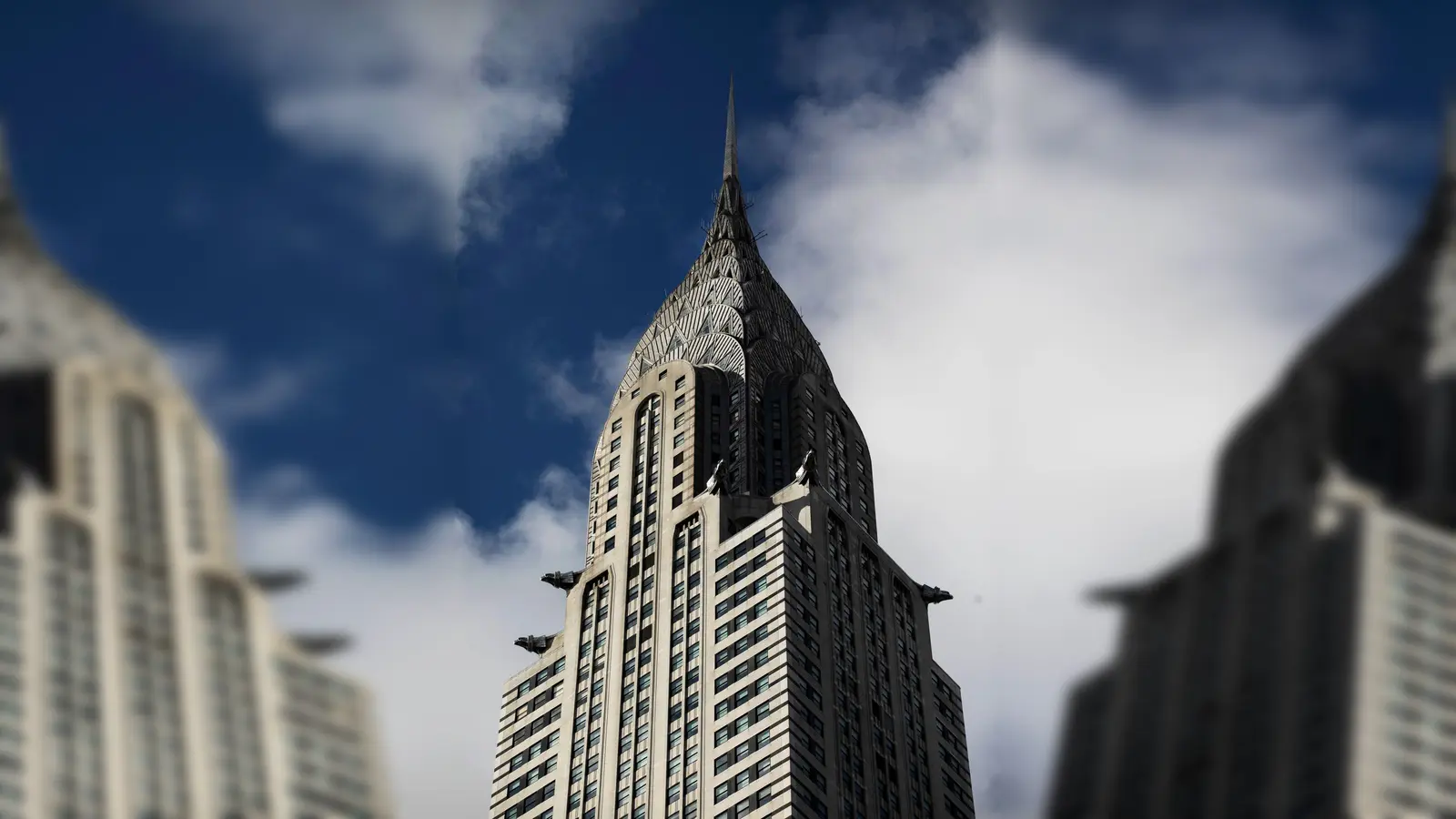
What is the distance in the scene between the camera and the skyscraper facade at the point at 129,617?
54.8 meters

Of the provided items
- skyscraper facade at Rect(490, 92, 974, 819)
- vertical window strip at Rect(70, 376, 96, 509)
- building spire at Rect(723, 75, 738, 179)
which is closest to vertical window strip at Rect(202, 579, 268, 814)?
vertical window strip at Rect(70, 376, 96, 509)

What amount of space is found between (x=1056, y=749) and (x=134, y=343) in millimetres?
24978

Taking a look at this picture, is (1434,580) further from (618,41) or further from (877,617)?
(877,617)

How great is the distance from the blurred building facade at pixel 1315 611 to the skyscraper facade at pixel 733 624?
45.3 m

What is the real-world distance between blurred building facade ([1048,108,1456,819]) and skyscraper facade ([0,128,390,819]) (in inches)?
756

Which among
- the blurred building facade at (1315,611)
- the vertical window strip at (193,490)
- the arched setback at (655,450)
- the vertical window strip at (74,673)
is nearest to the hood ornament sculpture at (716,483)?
the arched setback at (655,450)

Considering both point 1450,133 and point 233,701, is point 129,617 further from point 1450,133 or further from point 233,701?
point 1450,133

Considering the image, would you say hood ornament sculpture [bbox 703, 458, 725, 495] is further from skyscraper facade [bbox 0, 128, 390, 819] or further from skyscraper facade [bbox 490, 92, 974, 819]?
skyscraper facade [bbox 0, 128, 390, 819]

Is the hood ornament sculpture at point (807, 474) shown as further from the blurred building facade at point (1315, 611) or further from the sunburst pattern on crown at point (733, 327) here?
the blurred building facade at point (1315, 611)

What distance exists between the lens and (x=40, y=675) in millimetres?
55688

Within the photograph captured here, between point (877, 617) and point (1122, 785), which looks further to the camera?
point (877, 617)

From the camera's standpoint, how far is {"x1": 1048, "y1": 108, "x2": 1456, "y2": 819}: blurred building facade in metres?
55.7

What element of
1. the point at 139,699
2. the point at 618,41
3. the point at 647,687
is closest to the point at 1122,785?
the point at 139,699

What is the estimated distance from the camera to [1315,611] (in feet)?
189
